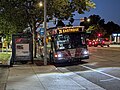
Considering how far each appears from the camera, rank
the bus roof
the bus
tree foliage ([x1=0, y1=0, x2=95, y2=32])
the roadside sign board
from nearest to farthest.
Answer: the bus, the bus roof, the roadside sign board, tree foliage ([x1=0, y1=0, x2=95, y2=32])

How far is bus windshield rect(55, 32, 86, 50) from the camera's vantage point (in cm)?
2609

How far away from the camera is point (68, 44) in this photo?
1029 inches

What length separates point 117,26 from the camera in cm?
16188

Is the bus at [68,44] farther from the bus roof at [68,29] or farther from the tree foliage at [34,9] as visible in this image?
the tree foliage at [34,9]

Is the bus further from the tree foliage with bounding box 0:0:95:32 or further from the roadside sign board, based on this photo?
the tree foliage with bounding box 0:0:95:32

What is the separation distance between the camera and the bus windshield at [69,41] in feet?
85.6

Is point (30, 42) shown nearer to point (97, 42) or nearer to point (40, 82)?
point (40, 82)

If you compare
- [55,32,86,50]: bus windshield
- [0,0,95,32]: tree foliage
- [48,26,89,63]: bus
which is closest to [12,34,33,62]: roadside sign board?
[48,26,89,63]: bus

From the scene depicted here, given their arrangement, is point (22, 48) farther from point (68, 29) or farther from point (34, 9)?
point (34, 9)

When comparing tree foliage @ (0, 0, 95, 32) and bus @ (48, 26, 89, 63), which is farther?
tree foliage @ (0, 0, 95, 32)

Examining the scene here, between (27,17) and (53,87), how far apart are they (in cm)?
2172

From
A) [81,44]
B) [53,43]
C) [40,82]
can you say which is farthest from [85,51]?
[40,82]

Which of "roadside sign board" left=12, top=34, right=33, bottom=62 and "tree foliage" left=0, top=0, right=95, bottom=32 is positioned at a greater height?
"tree foliage" left=0, top=0, right=95, bottom=32

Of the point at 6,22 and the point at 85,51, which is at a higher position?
the point at 6,22
